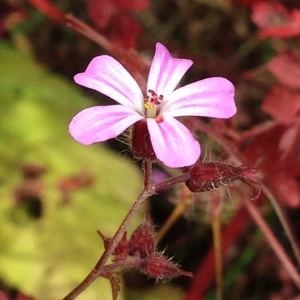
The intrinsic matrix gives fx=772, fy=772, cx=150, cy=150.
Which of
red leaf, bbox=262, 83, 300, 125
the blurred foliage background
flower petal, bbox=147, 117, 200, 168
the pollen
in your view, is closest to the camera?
flower petal, bbox=147, 117, 200, 168

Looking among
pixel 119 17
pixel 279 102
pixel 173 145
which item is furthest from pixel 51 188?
pixel 173 145

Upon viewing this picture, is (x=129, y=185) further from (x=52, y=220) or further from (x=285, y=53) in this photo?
(x=285, y=53)

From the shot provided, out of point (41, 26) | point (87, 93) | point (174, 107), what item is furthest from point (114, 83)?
point (41, 26)

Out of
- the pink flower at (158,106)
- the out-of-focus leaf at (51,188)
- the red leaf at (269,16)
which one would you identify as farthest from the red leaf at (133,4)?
the pink flower at (158,106)

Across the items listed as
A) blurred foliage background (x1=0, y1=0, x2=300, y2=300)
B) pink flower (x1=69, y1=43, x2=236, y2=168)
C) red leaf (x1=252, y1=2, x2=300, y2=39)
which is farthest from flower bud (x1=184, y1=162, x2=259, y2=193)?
red leaf (x1=252, y1=2, x2=300, y2=39)

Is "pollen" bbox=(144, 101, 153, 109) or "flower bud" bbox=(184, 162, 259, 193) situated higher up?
"pollen" bbox=(144, 101, 153, 109)

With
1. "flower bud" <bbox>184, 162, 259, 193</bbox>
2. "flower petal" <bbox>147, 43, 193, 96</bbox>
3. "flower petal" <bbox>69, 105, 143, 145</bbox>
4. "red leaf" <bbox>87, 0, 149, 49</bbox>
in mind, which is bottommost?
"flower petal" <bbox>69, 105, 143, 145</bbox>

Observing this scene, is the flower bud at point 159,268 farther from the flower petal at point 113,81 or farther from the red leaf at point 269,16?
the red leaf at point 269,16

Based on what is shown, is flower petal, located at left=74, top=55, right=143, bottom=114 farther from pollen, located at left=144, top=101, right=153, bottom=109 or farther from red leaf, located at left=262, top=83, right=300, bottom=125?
red leaf, located at left=262, top=83, right=300, bottom=125
